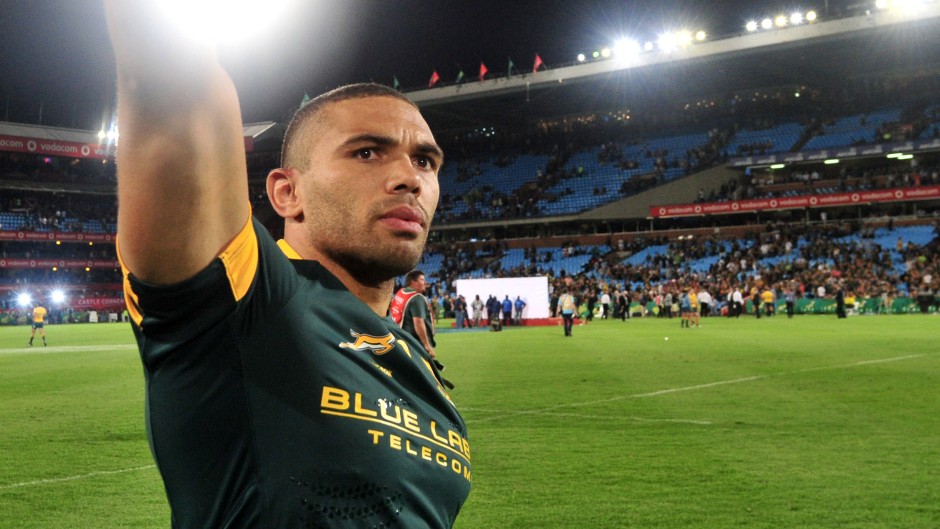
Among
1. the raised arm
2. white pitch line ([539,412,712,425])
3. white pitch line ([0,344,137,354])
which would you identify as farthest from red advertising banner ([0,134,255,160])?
the raised arm

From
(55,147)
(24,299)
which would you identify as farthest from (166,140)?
(55,147)

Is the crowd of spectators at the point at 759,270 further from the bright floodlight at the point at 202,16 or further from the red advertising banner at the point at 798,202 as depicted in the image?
the bright floodlight at the point at 202,16

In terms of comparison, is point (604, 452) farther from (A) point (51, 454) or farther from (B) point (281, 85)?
(B) point (281, 85)

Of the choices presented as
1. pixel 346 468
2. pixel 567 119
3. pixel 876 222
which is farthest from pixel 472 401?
pixel 567 119

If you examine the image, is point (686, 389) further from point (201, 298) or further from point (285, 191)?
point (201, 298)

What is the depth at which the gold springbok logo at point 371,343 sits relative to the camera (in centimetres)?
192

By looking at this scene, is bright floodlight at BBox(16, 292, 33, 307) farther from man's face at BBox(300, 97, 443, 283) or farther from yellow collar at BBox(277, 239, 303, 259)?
man's face at BBox(300, 97, 443, 283)

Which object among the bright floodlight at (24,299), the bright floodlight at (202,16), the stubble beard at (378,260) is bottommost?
the stubble beard at (378,260)

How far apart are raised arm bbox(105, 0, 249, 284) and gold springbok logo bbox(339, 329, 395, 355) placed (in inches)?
20.4

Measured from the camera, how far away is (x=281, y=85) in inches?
2095

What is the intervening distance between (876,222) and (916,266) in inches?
330

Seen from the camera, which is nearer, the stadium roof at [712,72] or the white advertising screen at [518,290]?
the white advertising screen at [518,290]

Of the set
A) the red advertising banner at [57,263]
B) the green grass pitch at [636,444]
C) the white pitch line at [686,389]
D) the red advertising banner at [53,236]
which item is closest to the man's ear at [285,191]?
the green grass pitch at [636,444]

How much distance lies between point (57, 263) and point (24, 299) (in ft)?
15.8
